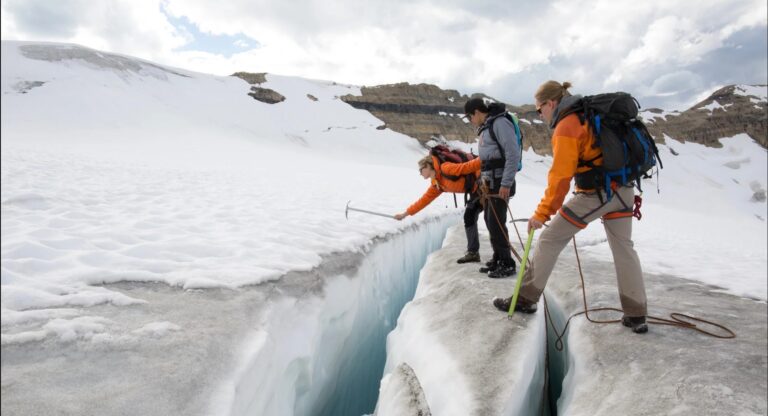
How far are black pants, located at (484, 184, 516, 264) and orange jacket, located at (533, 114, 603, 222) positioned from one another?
135 cm

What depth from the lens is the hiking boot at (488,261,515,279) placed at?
495 centimetres

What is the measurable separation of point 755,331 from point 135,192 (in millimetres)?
7666

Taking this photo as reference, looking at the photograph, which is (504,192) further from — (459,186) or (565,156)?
(565,156)

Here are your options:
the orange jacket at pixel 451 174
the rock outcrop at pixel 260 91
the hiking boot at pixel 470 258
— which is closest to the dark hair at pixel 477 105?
the orange jacket at pixel 451 174

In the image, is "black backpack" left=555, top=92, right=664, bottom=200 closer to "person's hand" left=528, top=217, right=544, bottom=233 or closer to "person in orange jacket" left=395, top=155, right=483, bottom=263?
"person's hand" left=528, top=217, right=544, bottom=233

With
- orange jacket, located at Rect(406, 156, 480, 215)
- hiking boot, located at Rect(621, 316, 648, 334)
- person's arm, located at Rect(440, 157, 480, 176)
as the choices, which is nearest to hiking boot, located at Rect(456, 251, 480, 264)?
orange jacket, located at Rect(406, 156, 480, 215)

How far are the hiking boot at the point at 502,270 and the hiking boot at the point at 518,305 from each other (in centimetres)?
99

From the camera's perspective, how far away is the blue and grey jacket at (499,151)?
14.9 ft

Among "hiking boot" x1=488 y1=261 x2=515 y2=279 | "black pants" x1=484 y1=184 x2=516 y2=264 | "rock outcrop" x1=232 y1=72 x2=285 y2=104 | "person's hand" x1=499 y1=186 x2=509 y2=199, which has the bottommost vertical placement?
"hiking boot" x1=488 y1=261 x2=515 y2=279

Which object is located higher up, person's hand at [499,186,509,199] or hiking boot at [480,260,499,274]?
person's hand at [499,186,509,199]

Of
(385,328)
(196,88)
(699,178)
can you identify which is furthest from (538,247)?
(699,178)

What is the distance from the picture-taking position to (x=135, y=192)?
20.0ft

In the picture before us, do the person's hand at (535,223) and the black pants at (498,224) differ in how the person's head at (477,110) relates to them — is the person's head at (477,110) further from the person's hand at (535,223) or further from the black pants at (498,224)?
the person's hand at (535,223)

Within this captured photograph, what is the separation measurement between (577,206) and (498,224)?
1.36 m
